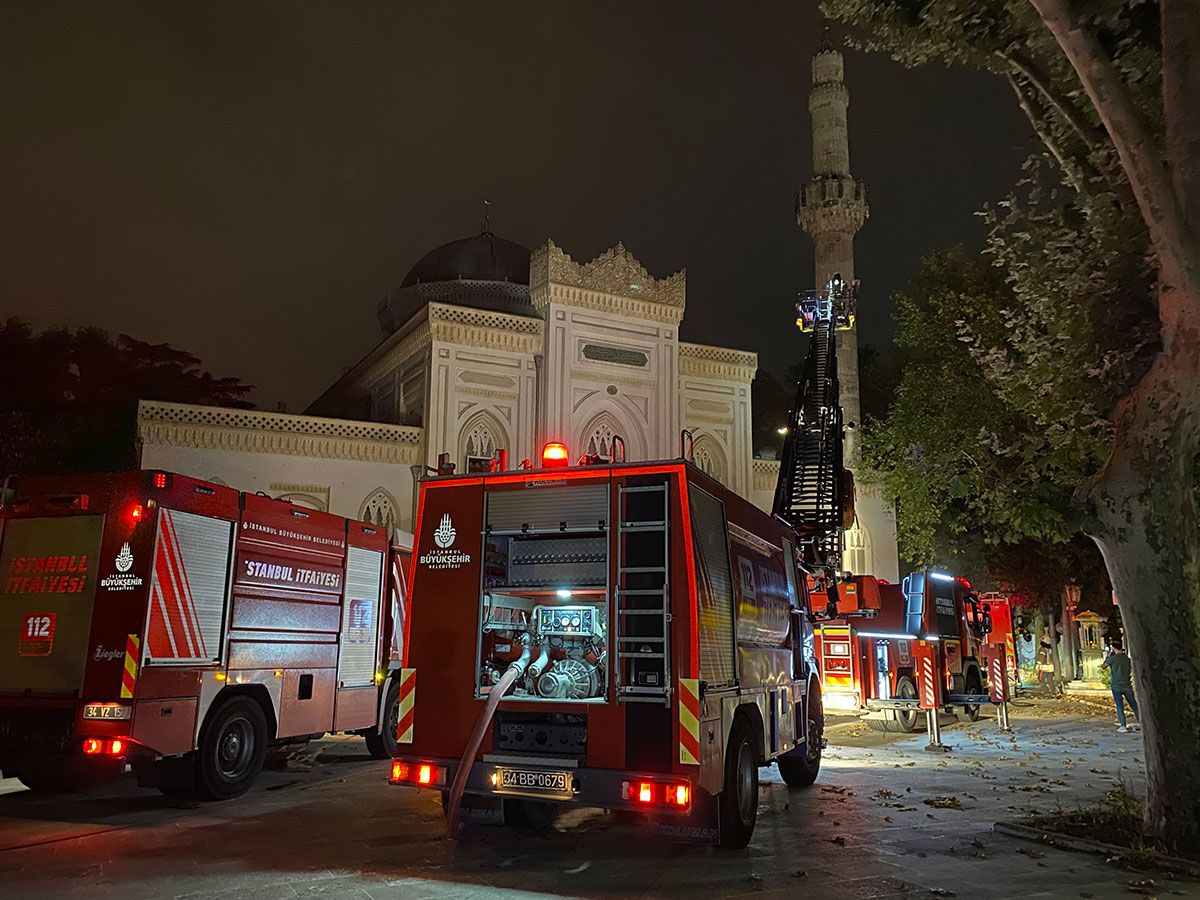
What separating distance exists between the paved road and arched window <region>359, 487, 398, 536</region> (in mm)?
17176

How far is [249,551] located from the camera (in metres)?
9.64

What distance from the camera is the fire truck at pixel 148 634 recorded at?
8.23 meters

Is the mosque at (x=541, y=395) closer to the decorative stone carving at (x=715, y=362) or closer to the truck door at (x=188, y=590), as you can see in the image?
the decorative stone carving at (x=715, y=362)

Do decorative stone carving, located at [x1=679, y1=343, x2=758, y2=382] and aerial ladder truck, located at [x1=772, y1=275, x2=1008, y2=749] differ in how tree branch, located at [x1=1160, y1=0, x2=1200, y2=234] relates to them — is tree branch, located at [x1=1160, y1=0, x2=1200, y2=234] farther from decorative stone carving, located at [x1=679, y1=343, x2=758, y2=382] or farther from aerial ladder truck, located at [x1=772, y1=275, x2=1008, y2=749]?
decorative stone carving, located at [x1=679, y1=343, x2=758, y2=382]

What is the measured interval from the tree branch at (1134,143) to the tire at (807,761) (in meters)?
5.38

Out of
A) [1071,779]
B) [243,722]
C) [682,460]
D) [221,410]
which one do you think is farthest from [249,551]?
[221,410]

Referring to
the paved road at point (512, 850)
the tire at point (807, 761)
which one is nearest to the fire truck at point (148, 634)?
the paved road at point (512, 850)

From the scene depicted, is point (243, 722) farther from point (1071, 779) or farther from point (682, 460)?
point (1071, 779)

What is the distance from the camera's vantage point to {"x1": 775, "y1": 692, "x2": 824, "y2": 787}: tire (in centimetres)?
999

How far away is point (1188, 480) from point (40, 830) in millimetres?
9304

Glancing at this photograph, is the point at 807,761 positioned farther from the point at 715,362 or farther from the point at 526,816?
the point at 715,362

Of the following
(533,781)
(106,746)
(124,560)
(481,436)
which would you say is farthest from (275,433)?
(533,781)

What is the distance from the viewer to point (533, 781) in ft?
20.7

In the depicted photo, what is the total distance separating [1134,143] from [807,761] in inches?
262
